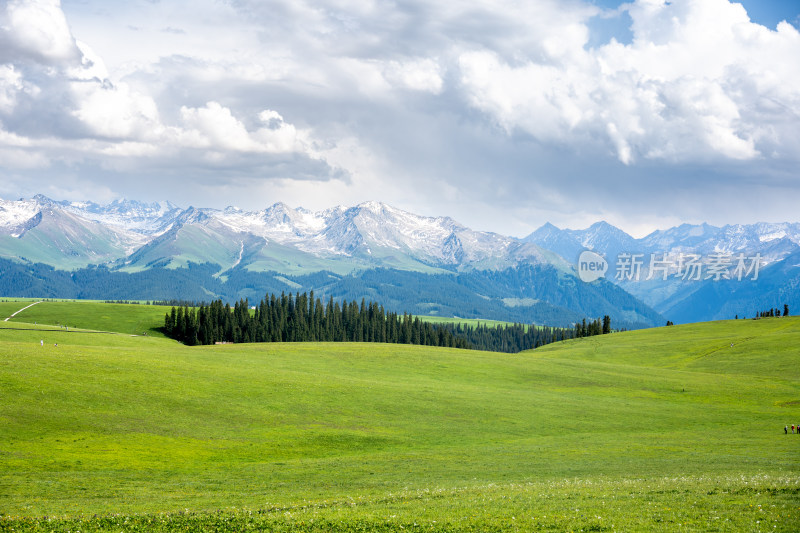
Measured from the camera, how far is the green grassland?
27.9 meters

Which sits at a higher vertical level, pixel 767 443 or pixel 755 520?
Result: pixel 755 520

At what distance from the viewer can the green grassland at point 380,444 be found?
27859 millimetres

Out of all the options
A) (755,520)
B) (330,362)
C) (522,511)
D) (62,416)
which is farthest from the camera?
(330,362)

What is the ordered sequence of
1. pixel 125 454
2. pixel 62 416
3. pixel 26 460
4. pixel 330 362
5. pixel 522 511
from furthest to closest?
pixel 330 362, pixel 62 416, pixel 125 454, pixel 26 460, pixel 522 511

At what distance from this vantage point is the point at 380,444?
58531 mm

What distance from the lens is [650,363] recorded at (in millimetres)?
138250

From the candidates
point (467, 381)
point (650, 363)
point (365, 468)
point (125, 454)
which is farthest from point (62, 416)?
point (650, 363)

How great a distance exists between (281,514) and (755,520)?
68.7 ft

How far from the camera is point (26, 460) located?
44375 millimetres

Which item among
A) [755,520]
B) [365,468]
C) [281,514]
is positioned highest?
[755,520]

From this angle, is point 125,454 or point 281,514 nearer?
point 281,514

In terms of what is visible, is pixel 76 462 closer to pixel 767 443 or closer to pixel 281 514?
pixel 281 514

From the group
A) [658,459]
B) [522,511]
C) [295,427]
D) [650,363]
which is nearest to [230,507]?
[522,511]

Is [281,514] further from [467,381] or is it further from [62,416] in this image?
[467,381]
